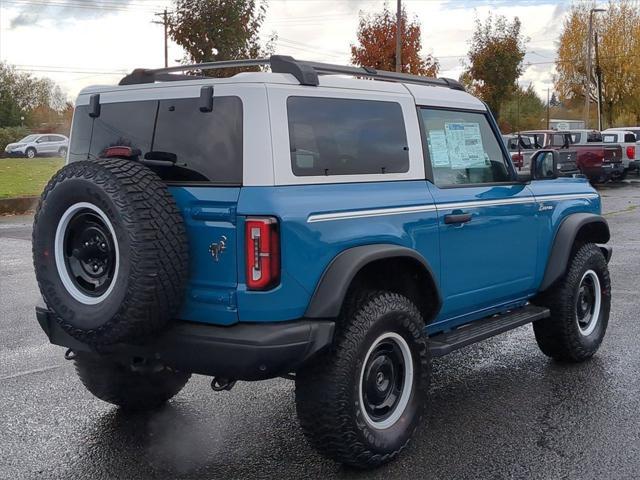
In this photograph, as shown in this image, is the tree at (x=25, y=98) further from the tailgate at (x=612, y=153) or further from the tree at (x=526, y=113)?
the tailgate at (x=612, y=153)

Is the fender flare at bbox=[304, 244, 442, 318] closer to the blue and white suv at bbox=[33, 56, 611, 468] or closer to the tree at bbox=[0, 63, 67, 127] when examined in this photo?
the blue and white suv at bbox=[33, 56, 611, 468]

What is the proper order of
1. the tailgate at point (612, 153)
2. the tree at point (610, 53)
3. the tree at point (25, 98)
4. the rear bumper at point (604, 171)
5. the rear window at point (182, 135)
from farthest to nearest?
the tree at point (25, 98)
the tree at point (610, 53)
the rear bumper at point (604, 171)
the tailgate at point (612, 153)
the rear window at point (182, 135)

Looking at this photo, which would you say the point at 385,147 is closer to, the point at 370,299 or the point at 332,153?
the point at 332,153

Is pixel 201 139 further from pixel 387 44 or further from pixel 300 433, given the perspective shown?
pixel 387 44

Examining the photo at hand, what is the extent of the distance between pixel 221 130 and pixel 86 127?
111 cm

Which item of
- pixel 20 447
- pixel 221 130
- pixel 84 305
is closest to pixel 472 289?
pixel 221 130

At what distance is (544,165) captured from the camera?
555cm

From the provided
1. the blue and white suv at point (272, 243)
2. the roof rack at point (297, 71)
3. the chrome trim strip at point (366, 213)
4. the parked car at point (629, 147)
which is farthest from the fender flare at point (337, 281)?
the parked car at point (629, 147)

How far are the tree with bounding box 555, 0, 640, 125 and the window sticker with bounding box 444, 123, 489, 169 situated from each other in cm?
4754

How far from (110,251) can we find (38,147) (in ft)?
132

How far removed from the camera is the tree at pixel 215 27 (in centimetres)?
1897

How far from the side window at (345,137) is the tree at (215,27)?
1524 cm

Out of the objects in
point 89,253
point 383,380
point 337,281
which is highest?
point 89,253

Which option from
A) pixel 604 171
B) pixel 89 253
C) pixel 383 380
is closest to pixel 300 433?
pixel 383 380
